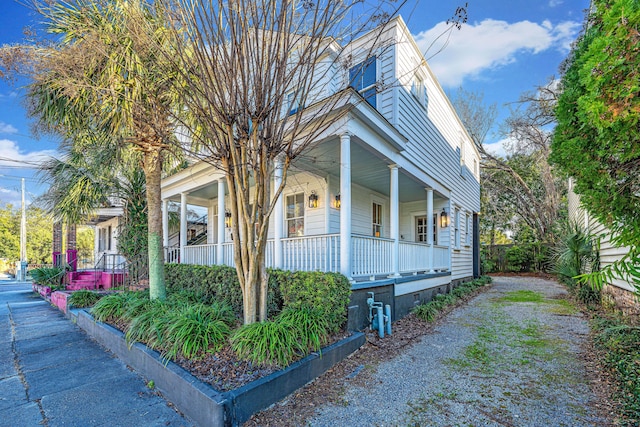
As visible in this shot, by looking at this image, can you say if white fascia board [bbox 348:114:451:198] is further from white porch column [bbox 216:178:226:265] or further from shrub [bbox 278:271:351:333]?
white porch column [bbox 216:178:226:265]

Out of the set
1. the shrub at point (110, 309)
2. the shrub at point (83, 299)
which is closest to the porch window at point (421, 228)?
the shrub at point (110, 309)

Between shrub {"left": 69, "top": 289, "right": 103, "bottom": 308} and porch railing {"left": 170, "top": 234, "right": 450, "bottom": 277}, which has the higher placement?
porch railing {"left": 170, "top": 234, "right": 450, "bottom": 277}

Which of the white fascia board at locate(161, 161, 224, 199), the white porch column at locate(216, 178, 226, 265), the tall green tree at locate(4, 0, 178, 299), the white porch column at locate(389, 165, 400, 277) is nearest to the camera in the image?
the tall green tree at locate(4, 0, 178, 299)

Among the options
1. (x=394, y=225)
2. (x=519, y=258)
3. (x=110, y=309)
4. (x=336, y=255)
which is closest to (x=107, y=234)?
(x=110, y=309)

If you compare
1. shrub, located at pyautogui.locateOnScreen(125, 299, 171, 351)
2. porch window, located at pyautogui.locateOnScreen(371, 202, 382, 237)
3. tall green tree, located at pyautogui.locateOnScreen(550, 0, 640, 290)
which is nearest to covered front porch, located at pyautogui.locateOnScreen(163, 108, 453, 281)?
porch window, located at pyautogui.locateOnScreen(371, 202, 382, 237)

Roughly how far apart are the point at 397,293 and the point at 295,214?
3838 mm

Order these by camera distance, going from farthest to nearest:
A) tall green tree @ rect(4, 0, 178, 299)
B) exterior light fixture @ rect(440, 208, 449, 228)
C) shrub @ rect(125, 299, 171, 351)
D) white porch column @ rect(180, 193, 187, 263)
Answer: exterior light fixture @ rect(440, 208, 449, 228) < white porch column @ rect(180, 193, 187, 263) < tall green tree @ rect(4, 0, 178, 299) < shrub @ rect(125, 299, 171, 351)

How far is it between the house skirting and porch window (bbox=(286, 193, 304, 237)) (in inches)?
130

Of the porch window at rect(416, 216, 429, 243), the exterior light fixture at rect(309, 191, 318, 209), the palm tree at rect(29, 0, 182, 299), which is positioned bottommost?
the porch window at rect(416, 216, 429, 243)

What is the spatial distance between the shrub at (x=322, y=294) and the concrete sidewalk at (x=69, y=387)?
78.4 inches

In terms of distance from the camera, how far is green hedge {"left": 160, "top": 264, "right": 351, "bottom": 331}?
14.3ft

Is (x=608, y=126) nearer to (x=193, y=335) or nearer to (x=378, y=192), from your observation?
(x=193, y=335)

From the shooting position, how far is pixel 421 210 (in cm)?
1105

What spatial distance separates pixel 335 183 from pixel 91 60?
562cm
